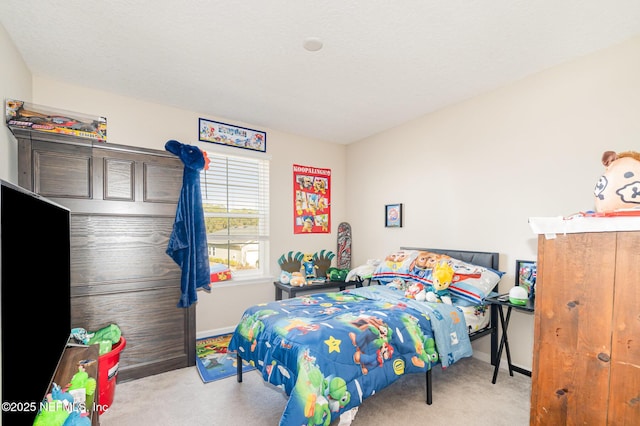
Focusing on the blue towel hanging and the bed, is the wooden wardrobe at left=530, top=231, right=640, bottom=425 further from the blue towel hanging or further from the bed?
the blue towel hanging

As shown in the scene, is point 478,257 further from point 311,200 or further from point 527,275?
point 311,200

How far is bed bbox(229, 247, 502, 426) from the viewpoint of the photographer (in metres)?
1.69

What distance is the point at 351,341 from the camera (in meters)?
1.85

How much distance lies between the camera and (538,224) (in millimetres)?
1548

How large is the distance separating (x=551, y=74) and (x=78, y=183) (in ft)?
12.8

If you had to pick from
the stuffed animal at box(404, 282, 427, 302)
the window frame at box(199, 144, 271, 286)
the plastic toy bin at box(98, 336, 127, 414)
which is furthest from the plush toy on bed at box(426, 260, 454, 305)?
the plastic toy bin at box(98, 336, 127, 414)

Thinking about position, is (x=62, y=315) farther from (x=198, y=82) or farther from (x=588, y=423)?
(x=588, y=423)

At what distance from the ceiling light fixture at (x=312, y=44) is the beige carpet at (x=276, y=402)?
257 cm

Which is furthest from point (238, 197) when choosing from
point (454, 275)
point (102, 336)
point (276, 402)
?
point (454, 275)

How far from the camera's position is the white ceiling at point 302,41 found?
1.82 meters

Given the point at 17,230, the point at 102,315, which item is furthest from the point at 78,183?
the point at 17,230

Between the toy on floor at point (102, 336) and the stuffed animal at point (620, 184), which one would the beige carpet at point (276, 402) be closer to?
the toy on floor at point (102, 336)

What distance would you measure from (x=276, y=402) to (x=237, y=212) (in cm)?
221

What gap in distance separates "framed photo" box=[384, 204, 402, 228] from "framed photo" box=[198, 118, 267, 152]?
1.78 metres
